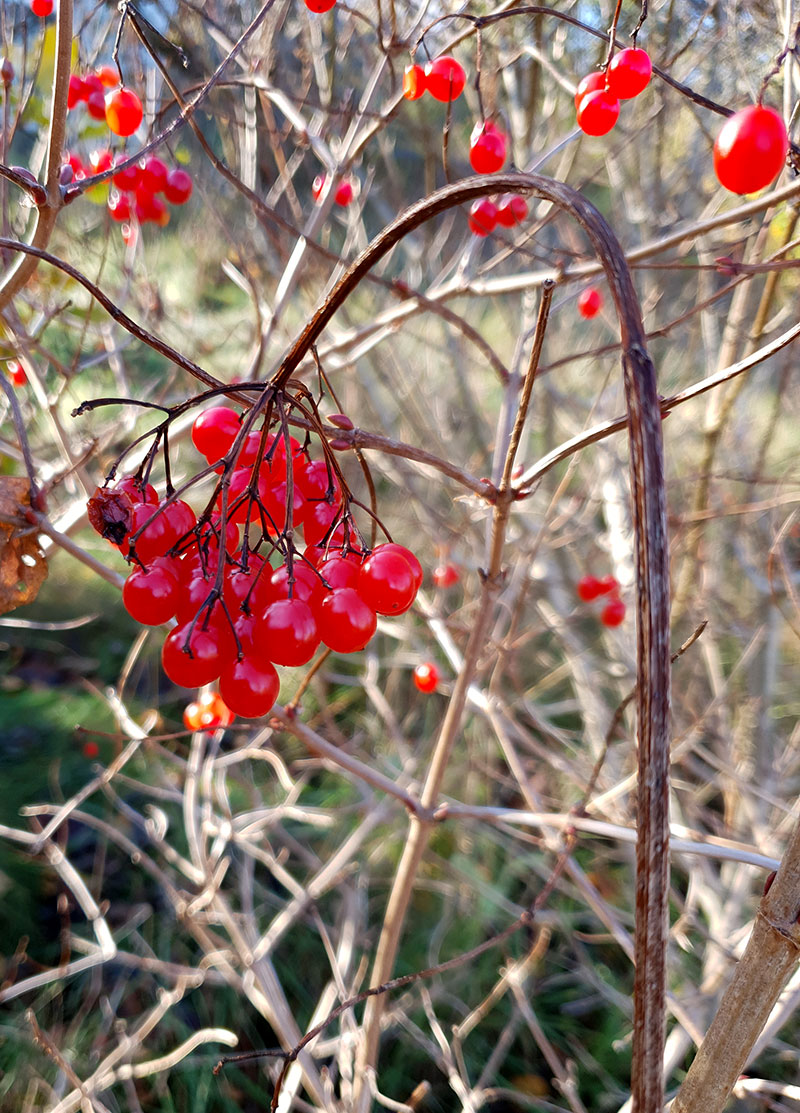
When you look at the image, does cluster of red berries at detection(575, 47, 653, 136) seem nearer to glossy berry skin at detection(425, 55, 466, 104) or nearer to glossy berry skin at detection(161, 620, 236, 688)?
glossy berry skin at detection(425, 55, 466, 104)

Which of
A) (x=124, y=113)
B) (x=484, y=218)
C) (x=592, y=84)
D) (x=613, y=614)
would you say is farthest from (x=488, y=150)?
(x=613, y=614)

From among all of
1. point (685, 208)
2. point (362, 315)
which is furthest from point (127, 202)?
point (362, 315)

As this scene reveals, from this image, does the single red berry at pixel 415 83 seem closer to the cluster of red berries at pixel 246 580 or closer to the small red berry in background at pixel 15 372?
the cluster of red berries at pixel 246 580

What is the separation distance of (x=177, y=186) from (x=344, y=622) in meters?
1.57

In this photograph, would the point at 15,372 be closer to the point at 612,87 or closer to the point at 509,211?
the point at 509,211

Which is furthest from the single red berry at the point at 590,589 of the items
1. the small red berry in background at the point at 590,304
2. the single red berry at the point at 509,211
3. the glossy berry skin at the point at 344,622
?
the glossy berry skin at the point at 344,622

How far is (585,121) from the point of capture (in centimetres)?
124

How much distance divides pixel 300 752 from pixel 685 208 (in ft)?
10.7

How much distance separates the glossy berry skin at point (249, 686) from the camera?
2.31 ft

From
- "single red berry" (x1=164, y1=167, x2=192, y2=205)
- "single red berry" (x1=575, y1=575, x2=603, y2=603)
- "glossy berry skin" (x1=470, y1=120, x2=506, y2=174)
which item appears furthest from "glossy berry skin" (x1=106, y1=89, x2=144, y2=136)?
"single red berry" (x1=575, y1=575, x2=603, y2=603)

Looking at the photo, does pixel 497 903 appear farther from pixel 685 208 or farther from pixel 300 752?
pixel 685 208

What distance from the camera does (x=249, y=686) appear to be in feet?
2.32

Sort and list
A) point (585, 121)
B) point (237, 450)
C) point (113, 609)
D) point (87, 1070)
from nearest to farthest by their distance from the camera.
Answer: point (237, 450), point (585, 121), point (87, 1070), point (113, 609)

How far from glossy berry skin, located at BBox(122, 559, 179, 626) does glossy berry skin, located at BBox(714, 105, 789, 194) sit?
2.37 ft
